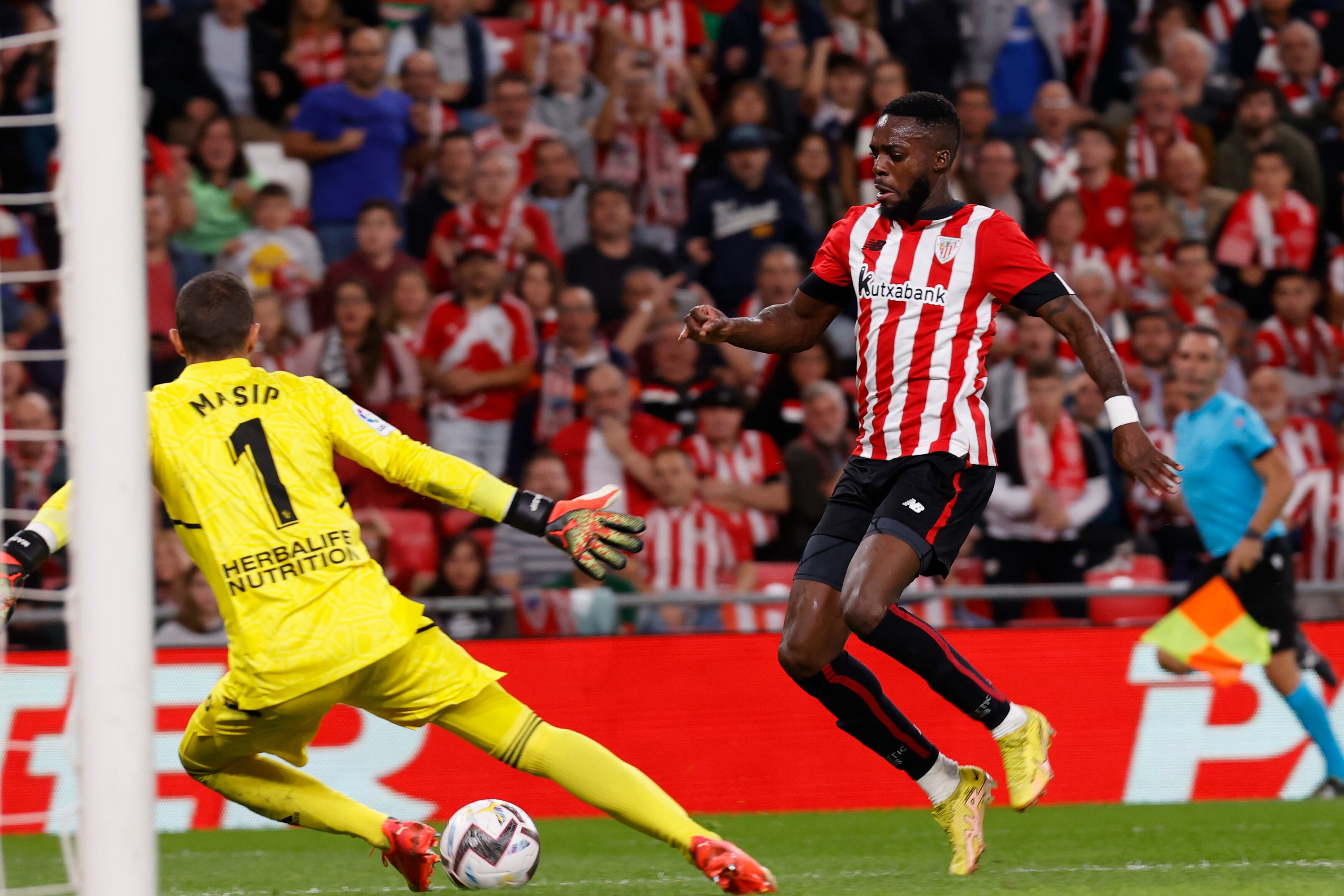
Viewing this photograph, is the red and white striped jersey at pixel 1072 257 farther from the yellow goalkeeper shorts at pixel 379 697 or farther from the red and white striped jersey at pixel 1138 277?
the yellow goalkeeper shorts at pixel 379 697

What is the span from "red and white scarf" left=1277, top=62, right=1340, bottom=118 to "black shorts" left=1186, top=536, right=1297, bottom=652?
4964mm

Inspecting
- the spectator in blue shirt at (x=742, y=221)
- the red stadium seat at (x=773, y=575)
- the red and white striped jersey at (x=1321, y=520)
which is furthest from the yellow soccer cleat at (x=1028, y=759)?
the spectator in blue shirt at (x=742, y=221)

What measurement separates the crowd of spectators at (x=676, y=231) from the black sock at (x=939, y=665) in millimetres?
2787

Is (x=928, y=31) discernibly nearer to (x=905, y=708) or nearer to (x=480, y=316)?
(x=480, y=316)

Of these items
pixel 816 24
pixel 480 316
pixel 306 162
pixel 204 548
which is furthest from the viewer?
pixel 816 24

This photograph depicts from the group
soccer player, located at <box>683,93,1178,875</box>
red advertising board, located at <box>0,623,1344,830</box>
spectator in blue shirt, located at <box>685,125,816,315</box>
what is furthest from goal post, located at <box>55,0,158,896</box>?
spectator in blue shirt, located at <box>685,125,816,315</box>

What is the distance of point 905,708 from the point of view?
779cm

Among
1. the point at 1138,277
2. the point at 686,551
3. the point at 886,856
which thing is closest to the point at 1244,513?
the point at 686,551

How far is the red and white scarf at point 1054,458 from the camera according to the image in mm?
8797

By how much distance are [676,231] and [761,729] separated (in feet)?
12.1

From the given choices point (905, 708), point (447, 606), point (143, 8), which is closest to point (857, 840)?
point (905, 708)

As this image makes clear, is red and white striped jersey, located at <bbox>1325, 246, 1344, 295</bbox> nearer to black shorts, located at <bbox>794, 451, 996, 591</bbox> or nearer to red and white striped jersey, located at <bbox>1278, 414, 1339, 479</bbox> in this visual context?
red and white striped jersey, located at <bbox>1278, 414, 1339, 479</bbox>

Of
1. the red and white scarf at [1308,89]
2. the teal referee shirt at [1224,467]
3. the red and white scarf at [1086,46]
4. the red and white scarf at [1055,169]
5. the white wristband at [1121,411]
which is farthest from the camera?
the red and white scarf at [1086,46]

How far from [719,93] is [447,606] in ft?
16.1
